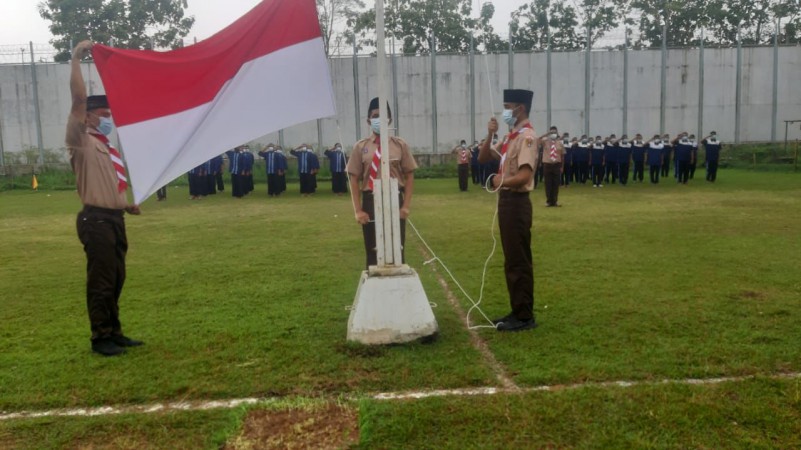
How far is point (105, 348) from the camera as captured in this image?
4.90 m

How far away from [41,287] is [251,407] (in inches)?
195

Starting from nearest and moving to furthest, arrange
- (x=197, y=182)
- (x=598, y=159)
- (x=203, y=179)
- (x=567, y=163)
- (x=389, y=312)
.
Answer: (x=389, y=312)
(x=197, y=182)
(x=203, y=179)
(x=598, y=159)
(x=567, y=163)

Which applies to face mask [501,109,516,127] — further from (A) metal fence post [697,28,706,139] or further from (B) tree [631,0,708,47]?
(B) tree [631,0,708,47]

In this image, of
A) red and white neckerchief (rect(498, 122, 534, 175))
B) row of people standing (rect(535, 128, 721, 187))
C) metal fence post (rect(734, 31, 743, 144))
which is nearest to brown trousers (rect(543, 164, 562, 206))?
row of people standing (rect(535, 128, 721, 187))

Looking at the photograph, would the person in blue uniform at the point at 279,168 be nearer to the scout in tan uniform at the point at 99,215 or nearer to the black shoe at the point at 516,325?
the scout in tan uniform at the point at 99,215

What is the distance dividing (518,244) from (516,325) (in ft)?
2.15

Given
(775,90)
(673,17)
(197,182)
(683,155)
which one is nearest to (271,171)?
(197,182)

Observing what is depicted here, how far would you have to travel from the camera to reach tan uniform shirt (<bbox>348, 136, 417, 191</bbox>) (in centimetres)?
583

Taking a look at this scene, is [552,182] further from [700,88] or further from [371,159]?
[700,88]

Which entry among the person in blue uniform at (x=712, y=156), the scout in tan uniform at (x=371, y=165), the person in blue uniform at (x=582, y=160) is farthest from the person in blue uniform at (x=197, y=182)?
the person in blue uniform at (x=712, y=156)

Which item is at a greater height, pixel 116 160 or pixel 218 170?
pixel 116 160

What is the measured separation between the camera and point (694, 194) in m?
18.0

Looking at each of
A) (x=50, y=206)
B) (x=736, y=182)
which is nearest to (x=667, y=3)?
(x=736, y=182)

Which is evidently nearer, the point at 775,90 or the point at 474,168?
the point at 474,168
